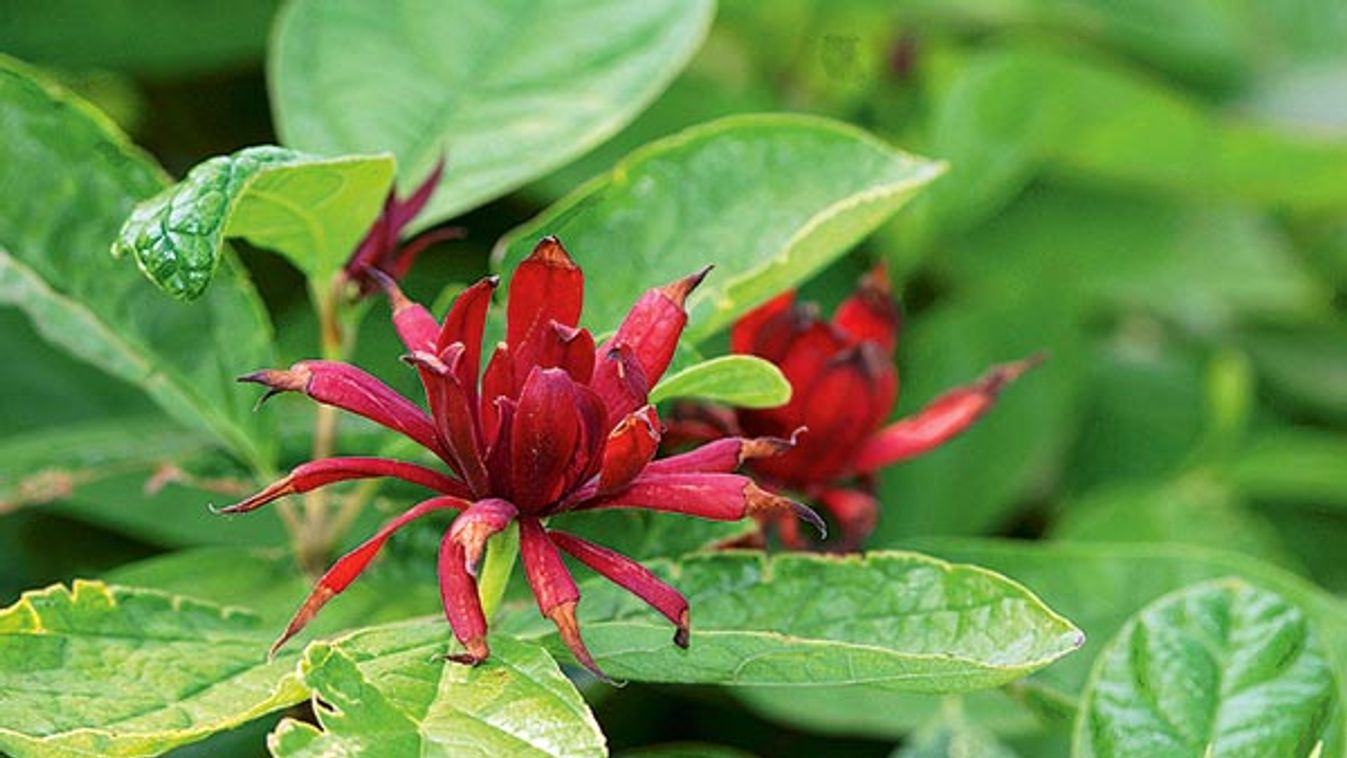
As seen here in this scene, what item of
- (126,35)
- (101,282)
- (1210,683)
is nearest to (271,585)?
(101,282)

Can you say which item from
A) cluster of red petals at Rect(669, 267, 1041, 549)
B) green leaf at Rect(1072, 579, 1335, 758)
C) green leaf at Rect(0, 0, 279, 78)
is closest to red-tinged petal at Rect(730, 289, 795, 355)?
cluster of red petals at Rect(669, 267, 1041, 549)

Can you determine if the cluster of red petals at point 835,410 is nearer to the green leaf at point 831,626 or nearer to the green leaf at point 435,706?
the green leaf at point 831,626

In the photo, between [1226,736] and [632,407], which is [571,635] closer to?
[632,407]

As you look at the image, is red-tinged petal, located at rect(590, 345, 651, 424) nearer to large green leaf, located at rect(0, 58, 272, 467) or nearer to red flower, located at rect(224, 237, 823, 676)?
red flower, located at rect(224, 237, 823, 676)

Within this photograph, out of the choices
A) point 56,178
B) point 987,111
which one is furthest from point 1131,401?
point 56,178

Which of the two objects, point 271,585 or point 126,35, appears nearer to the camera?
point 271,585

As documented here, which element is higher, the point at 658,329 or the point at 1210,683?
the point at 658,329

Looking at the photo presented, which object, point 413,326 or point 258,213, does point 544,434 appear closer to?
point 413,326
